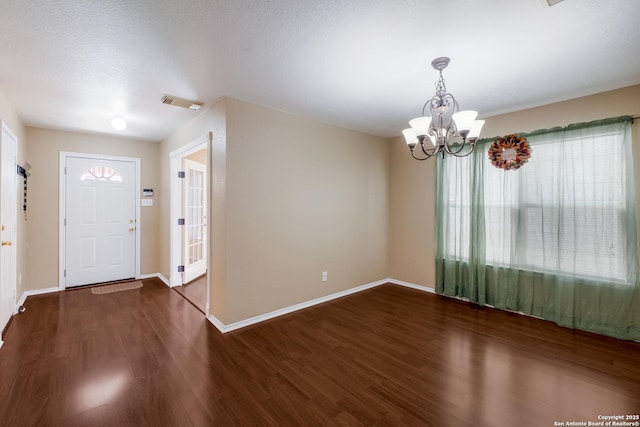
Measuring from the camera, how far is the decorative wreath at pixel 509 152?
3.30 meters

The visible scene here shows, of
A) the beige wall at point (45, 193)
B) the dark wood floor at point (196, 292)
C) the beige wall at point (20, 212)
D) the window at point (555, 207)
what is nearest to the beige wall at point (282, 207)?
the dark wood floor at point (196, 292)

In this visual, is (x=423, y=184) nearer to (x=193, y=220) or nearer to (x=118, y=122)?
(x=193, y=220)

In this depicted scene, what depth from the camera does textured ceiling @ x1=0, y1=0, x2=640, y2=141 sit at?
1672 mm

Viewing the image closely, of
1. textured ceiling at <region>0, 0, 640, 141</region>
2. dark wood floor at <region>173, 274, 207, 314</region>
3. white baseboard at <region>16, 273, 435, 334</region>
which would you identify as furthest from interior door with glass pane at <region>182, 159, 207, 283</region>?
textured ceiling at <region>0, 0, 640, 141</region>

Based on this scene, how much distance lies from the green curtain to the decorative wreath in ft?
0.25

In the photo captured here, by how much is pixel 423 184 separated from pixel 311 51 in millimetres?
2941

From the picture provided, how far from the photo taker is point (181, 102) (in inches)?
120

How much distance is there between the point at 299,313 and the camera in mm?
3484

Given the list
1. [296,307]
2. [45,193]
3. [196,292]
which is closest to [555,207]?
[296,307]

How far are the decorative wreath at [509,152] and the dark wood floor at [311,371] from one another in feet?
6.13

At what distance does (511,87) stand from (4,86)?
16.1 ft

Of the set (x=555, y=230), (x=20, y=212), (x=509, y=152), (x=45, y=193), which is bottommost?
(x=555, y=230)

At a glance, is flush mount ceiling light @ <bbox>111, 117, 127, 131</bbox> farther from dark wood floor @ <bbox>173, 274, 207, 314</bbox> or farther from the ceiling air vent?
dark wood floor @ <bbox>173, 274, 207, 314</bbox>

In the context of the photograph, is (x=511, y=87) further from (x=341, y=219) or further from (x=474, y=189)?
(x=341, y=219)
